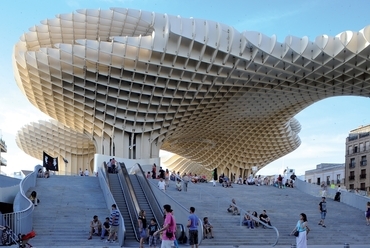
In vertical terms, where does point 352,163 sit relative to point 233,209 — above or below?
above

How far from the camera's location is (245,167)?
2943 inches

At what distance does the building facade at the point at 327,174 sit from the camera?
79181 millimetres

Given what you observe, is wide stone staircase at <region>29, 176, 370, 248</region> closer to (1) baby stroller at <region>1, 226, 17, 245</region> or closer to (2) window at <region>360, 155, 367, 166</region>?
(1) baby stroller at <region>1, 226, 17, 245</region>

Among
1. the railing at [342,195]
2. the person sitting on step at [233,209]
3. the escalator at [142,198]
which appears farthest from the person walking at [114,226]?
the railing at [342,195]

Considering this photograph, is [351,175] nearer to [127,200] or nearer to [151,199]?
[151,199]

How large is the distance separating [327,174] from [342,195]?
57636 millimetres

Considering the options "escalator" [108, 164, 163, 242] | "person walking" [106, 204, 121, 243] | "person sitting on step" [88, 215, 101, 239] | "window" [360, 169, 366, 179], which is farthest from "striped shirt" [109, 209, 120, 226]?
"window" [360, 169, 366, 179]

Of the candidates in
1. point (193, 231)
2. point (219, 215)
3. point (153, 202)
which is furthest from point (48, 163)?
point (193, 231)

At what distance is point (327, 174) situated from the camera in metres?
84.6

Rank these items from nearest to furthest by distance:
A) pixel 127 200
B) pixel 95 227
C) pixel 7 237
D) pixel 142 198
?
pixel 7 237, pixel 95 227, pixel 127 200, pixel 142 198

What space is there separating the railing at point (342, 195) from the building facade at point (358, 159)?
33.3 meters

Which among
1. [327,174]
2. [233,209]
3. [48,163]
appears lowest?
[327,174]

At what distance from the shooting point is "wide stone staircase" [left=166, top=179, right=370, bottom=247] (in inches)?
756

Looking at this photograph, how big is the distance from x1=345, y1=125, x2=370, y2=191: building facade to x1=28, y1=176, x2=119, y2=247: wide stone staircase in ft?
155
